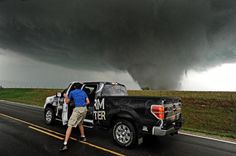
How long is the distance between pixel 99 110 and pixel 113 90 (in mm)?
1274

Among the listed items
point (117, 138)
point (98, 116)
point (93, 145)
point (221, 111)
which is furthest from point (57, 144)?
point (221, 111)

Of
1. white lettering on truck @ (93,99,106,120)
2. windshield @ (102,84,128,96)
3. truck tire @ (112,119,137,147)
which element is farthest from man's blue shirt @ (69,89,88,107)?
truck tire @ (112,119,137,147)

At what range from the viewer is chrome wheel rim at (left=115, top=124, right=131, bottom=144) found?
517 centimetres

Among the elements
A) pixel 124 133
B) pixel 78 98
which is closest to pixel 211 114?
pixel 124 133

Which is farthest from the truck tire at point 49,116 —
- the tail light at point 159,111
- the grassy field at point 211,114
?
the grassy field at point 211,114

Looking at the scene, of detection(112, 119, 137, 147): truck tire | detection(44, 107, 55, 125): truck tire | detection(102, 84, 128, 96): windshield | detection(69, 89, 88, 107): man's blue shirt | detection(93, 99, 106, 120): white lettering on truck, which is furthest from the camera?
detection(44, 107, 55, 125): truck tire

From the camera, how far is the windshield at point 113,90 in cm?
653

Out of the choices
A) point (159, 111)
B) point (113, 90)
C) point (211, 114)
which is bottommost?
point (211, 114)

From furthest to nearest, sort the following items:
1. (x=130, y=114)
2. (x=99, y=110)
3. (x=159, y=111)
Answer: (x=99, y=110) < (x=130, y=114) < (x=159, y=111)

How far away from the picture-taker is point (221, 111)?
16203mm

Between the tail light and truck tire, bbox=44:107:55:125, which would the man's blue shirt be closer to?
the tail light

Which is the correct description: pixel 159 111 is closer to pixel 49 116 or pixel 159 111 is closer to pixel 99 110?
pixel 99 110

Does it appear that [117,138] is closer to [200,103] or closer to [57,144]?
[57,144]

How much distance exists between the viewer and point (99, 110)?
19.3 feet
